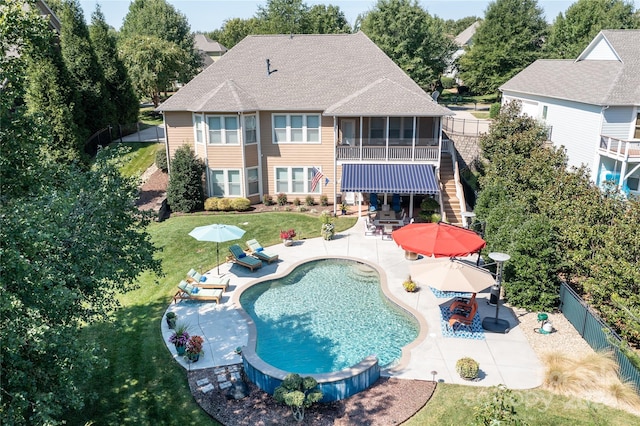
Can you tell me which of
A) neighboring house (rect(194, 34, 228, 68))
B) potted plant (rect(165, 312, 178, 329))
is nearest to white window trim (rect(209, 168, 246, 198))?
potted plant (rect(165, 312, 178, 329))

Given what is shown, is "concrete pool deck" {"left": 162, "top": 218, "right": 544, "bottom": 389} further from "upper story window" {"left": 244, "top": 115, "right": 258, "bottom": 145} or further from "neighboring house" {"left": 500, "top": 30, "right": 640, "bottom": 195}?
"neighboring house" {"left": 500, "top": 30, "right": 640, "bottom": 195}

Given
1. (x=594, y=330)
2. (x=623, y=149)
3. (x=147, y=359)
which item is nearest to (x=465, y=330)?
(x=594, y=330)

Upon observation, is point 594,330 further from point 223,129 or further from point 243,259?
point 223,129

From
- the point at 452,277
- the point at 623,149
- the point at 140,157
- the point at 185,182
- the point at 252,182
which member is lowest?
the point at 452,277

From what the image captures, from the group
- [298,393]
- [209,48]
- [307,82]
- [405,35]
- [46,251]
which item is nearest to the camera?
[46,251]

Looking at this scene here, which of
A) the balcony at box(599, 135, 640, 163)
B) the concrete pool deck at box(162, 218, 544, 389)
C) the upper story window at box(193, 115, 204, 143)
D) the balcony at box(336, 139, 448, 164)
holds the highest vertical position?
the upper story window at box(193, 115, 204, 143)

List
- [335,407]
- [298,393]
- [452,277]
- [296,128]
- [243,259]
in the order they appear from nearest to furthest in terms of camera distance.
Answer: [298,393] < [335,407] < [452,277] < [243,259] < [296,128]
